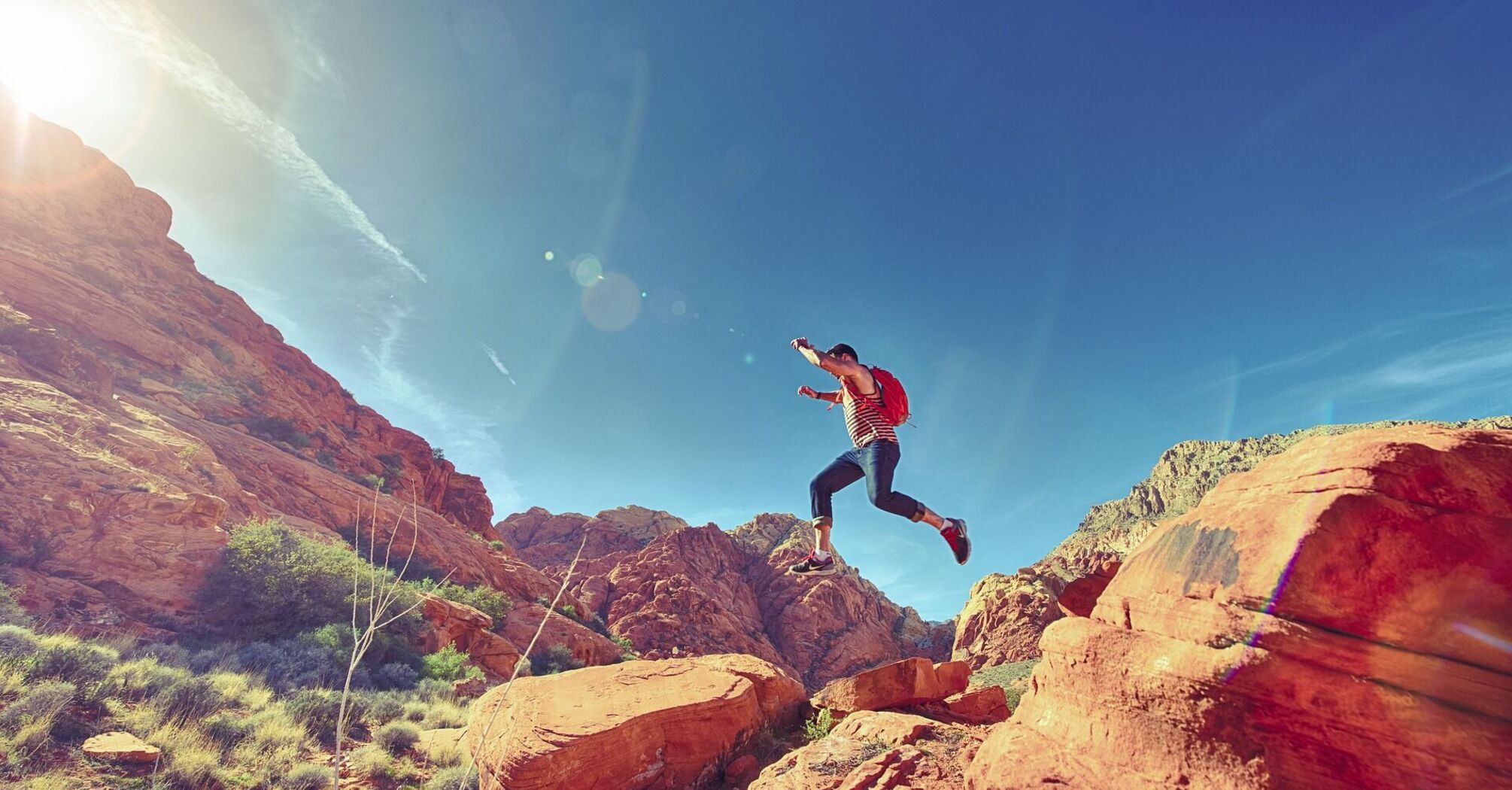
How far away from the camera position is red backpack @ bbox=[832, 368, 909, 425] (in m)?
6.16

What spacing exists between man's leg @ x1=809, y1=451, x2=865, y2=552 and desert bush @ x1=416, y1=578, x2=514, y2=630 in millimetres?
24837

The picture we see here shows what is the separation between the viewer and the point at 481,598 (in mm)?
28172

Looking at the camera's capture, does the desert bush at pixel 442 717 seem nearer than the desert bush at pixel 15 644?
No

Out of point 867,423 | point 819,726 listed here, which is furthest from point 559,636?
point 867,423

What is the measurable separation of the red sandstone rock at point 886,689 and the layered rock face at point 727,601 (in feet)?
121

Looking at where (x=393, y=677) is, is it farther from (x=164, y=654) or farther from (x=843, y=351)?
(x=843, y=351)

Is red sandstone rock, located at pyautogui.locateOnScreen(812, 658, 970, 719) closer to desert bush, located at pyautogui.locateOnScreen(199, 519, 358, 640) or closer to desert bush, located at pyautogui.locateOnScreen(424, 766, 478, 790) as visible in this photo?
desert bush, located at pyautogui.locateOnScreen(424, 766, 478, 790)

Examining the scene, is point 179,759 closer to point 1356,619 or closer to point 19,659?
point 19,659

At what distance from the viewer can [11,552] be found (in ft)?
44.8

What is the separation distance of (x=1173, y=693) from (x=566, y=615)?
123 ft

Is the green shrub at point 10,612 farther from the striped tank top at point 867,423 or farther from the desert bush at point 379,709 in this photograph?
the striped tank top at point 867,423

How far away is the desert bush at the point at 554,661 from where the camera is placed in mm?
23433

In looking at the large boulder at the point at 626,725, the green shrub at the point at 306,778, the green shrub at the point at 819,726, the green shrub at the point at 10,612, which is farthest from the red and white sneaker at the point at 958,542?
the green shrub at the point at 10,612

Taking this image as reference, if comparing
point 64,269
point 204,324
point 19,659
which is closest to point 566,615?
point 19,659
